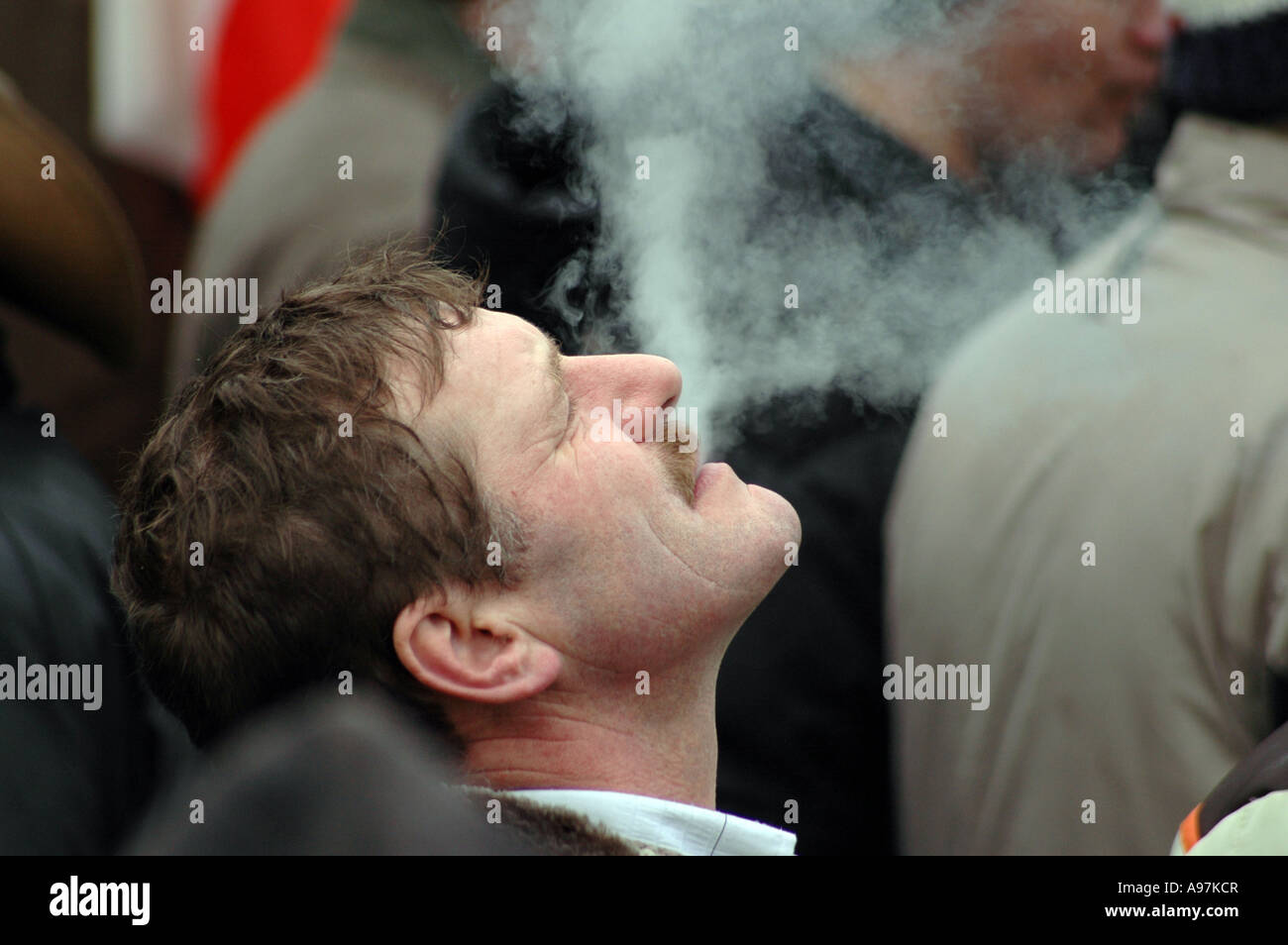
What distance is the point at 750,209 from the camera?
113 inches

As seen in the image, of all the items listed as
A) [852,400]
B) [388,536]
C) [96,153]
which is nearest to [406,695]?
[388,536]

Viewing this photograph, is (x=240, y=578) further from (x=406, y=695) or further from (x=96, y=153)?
(x=96, y=153)

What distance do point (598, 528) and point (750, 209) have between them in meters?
1.25

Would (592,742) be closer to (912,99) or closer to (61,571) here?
(61,571)

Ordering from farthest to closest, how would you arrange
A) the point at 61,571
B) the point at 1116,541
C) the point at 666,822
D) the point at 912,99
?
the point at 912,99, the point at 61,571, the point at 1116,541, the point at 666,822

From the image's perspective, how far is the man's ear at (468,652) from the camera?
5.87ft

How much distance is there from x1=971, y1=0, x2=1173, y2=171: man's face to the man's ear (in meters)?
1.59

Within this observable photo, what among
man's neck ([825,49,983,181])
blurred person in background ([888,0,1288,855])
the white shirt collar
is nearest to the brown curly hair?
the white shirt collar

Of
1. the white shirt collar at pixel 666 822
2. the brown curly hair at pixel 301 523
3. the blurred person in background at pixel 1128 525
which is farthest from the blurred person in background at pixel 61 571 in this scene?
the blurred person in background at pixel 1128 525

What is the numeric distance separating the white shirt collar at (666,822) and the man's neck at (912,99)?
4.75 feet

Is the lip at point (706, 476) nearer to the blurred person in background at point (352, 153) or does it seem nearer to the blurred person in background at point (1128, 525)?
the blurred person in background at point (1128, 525)

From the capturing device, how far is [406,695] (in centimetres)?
181

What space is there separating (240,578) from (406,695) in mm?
279

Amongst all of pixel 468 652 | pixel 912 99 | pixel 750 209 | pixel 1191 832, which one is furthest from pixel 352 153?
pixel 1191 832
